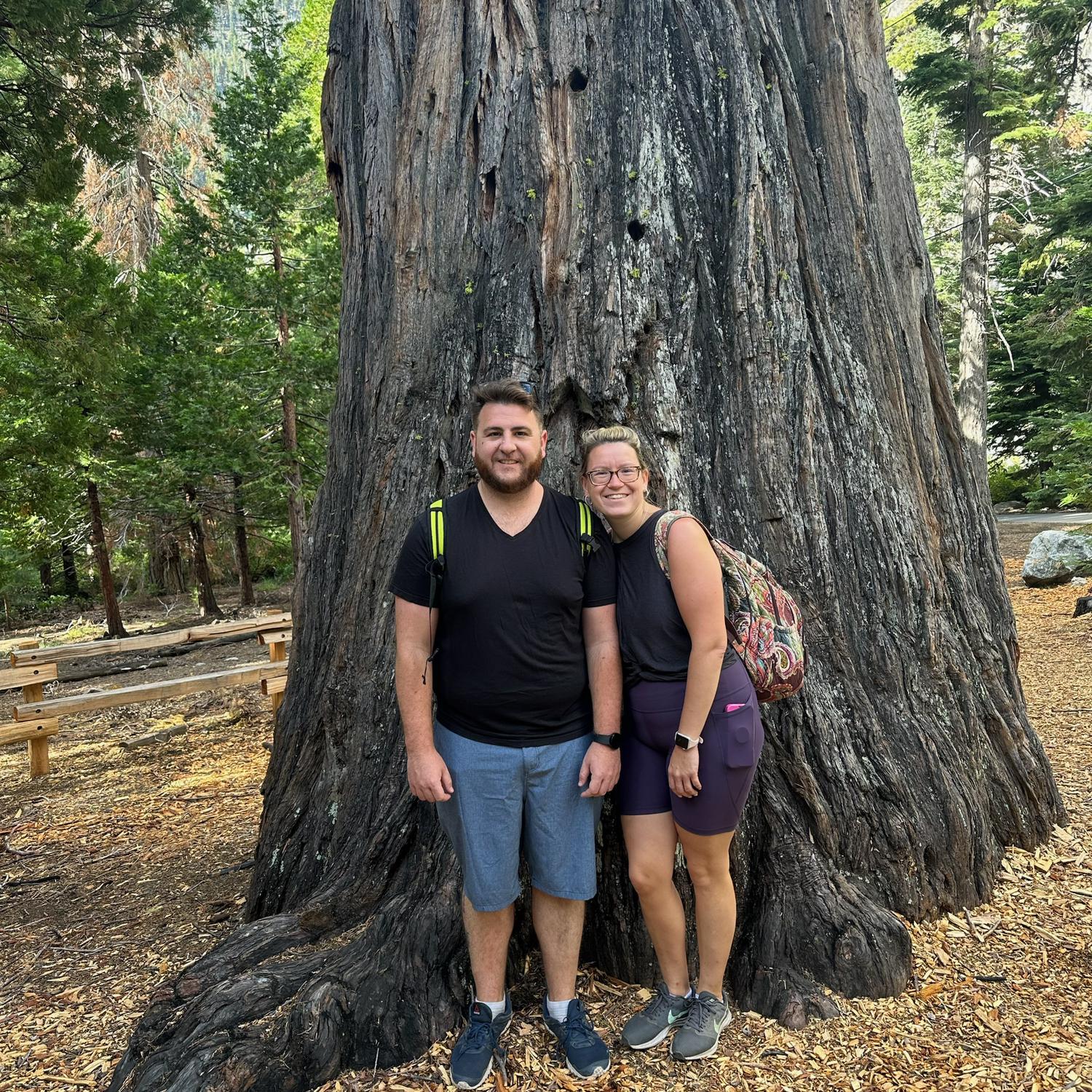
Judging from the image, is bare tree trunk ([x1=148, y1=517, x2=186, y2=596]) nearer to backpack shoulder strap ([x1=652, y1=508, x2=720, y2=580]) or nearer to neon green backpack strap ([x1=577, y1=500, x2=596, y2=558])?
neon green backpack strap ([x1=577, y1=500, x2=596, y2=558])

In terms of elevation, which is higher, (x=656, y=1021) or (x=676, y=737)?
(x=676, y=737)

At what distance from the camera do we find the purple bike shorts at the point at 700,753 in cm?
254

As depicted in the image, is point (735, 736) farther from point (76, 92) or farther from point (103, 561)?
point (103, 561)

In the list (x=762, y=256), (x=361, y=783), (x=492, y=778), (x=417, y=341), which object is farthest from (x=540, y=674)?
(x=762, y=256)

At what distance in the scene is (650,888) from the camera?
2.62 m

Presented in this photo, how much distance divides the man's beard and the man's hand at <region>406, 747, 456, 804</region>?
2.68ft

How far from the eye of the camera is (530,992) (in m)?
2.96

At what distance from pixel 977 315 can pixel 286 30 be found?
1335cm

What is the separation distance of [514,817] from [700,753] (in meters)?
0.59

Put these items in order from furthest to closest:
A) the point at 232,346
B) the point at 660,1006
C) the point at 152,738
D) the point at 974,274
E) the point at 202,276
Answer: the point at 974,274
the point at 232,346
the point at 202,276
the point at 152,738
the point at 660,1006

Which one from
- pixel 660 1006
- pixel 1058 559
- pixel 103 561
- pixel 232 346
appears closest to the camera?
pixel 660 1006

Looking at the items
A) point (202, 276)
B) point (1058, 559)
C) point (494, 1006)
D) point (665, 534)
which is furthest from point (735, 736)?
point (202, 276)

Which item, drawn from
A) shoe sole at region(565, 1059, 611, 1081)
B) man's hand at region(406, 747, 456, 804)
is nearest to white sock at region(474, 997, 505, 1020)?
shoe sole at region(565, 1059, 611, 1081)

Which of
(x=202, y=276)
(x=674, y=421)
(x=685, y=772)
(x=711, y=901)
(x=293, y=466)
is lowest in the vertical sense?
(x=711, y=901)
